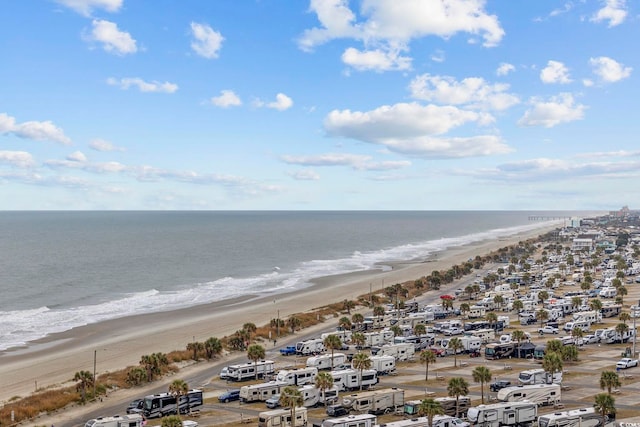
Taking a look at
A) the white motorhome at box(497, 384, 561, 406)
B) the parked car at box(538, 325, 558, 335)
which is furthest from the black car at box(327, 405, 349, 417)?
the parked car at box(538, 325, 558, 335)

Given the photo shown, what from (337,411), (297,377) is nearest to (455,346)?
(297,377)

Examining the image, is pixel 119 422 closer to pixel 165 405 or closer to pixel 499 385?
pixel 165 405

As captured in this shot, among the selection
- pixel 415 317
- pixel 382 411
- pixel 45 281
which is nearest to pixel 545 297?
pixel 415 317

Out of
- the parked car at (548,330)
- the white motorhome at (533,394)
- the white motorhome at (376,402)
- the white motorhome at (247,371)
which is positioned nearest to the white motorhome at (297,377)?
the white motorhome at (247,371)

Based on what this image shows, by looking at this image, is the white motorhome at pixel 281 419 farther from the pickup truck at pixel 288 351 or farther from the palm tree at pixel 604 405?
the pickup truck at pixel 288 351

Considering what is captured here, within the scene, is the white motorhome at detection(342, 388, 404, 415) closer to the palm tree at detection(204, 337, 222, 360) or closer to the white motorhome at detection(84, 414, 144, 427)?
the white motorhome at detection(84, 414, 144, 427)

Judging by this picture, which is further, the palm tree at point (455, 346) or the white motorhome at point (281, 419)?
the palm tree at point (455, 346)
